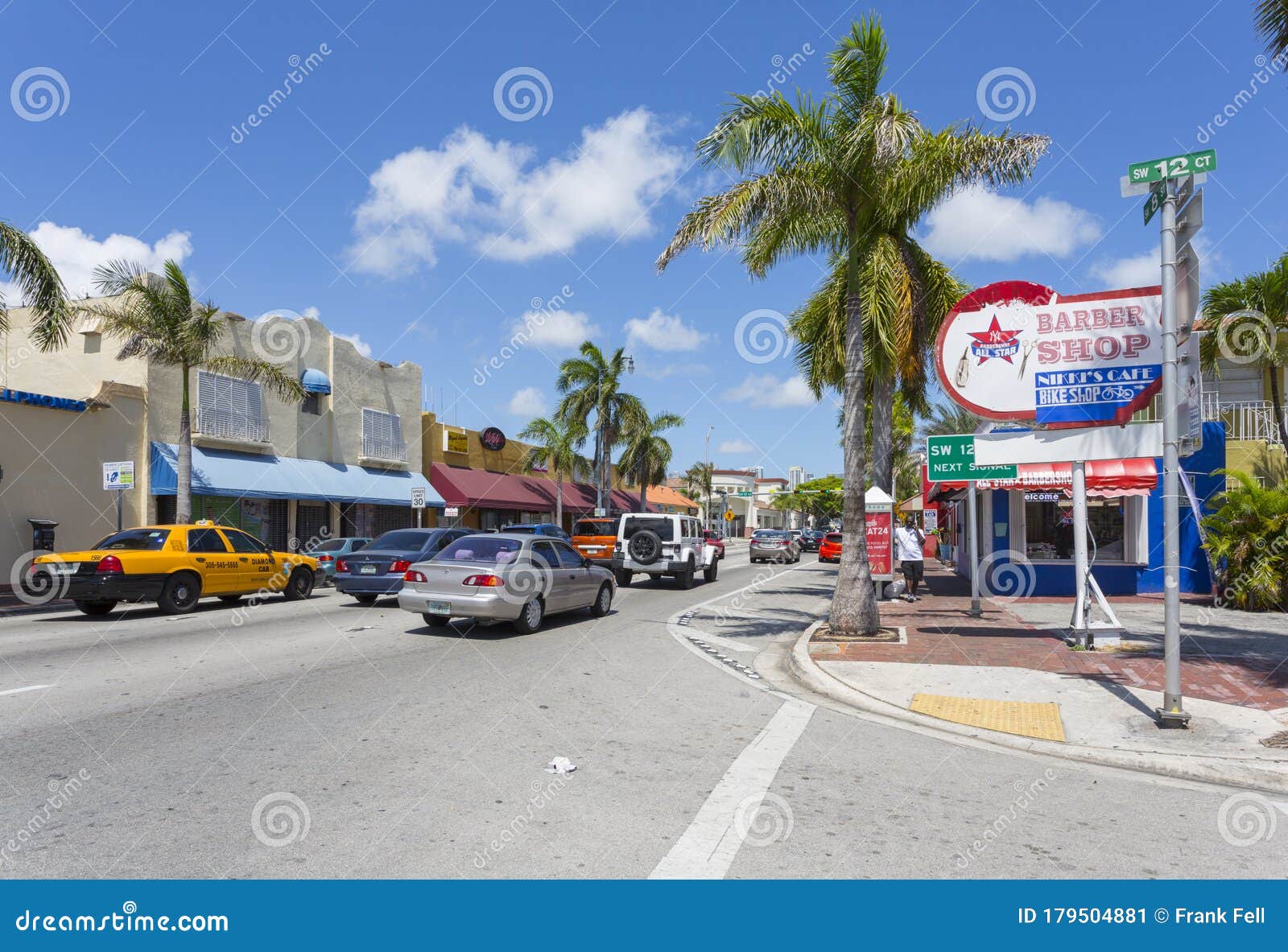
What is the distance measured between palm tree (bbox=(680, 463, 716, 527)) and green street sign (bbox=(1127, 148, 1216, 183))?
83.2 meters

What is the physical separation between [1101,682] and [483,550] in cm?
821

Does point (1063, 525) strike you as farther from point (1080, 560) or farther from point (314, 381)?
point (314, 381)

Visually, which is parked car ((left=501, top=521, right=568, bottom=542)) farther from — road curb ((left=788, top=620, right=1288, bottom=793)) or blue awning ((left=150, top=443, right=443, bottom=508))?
road curb ((left=788, top=620, right=1288, bottom=793))

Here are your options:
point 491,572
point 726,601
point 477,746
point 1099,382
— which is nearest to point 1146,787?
point 477,746

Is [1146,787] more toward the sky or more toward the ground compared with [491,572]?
more toward the ground

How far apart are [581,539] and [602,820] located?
18.8 m

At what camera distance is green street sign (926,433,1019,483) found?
1283cm

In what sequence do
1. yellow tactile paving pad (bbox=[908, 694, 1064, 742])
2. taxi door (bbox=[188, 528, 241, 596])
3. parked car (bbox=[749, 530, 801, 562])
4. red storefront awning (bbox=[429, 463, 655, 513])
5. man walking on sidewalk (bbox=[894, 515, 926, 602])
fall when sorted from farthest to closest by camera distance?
1. parked car (bbox=[749, 530, 801, 562])
2. red storefront awning (bbox=[429, 463, 655, 513])
3. man walking on sidewalk (bbox=[894, 515, 926, 602])
4. taxi door (bbox=[188, 528, 241, 596])
5. yellow tactile paving pad (bbox=[908, 694, 1064, 742])

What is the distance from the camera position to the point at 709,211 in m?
13.2

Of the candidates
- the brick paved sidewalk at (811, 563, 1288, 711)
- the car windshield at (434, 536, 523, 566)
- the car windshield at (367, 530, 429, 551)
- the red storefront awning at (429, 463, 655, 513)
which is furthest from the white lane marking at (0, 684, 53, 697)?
the red storefront awning at (429, 463, 655, 513)

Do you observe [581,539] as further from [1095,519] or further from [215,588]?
[1095,519]

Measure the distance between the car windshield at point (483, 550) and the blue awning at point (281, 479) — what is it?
15.1 meters

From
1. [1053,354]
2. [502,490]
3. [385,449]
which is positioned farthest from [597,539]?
[502,490]

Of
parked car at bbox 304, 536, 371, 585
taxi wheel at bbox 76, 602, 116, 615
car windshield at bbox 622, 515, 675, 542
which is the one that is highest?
car windshield at bbox 622, 515, 675, 542
